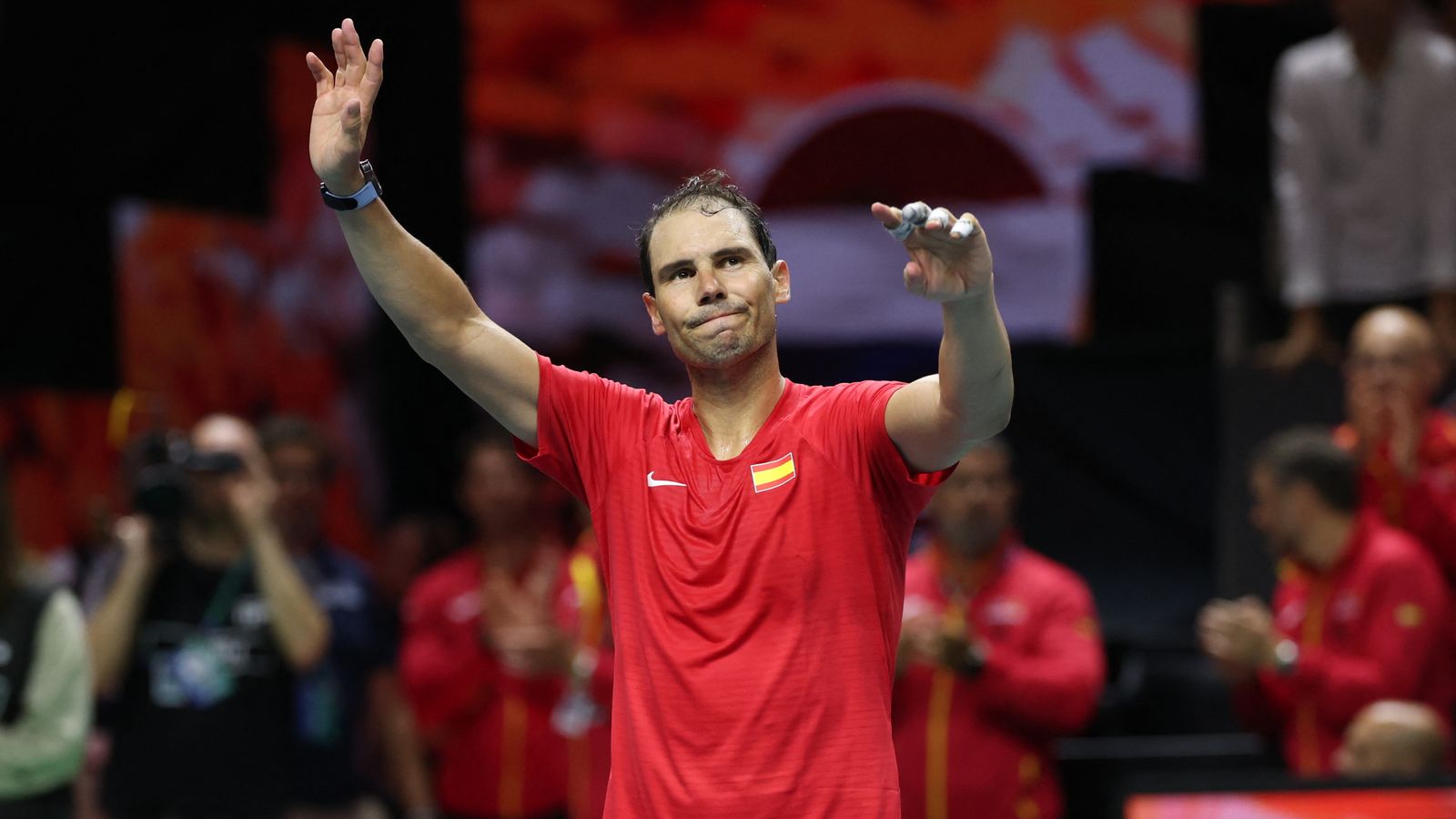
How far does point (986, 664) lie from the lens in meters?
5.75

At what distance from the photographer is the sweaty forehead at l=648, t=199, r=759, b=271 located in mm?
3189

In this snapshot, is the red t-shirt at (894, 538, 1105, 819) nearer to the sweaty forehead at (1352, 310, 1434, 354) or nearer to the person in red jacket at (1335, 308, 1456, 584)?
the person in red jacket at (1335, 308, 1456, 584)

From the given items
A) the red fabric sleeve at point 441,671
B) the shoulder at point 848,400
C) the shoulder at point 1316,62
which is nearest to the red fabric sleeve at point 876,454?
the shoulder at point 848,400

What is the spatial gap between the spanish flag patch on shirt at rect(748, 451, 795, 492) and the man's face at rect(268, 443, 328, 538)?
386 centimetres

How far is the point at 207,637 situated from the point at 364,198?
3005 millimetres

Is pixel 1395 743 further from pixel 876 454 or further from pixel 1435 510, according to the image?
pixel 876 454

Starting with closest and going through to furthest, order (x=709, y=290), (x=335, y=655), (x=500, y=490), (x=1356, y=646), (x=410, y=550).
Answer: (x=709, y=290), (x=1356, y=646), (x=335, y=655), (x=500, y=490), (x=410, y=550)

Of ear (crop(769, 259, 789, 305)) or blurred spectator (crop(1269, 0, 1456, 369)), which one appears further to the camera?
blurred spectator (crop(1269, 0, 1456, 369))

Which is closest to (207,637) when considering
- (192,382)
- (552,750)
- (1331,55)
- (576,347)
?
(552,750)

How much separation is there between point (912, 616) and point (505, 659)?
61.5 inches

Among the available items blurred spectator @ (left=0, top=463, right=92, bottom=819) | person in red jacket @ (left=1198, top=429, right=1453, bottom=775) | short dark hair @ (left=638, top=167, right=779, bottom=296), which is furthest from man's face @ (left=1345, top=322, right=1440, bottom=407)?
blurred spectator @ (left=0, top=463, right=92, bottom=819)

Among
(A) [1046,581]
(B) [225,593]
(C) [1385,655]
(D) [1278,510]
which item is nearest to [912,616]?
(A) [1046,581]

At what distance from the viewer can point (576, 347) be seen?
354 inches

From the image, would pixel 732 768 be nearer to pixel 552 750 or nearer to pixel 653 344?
pixel 552 750
